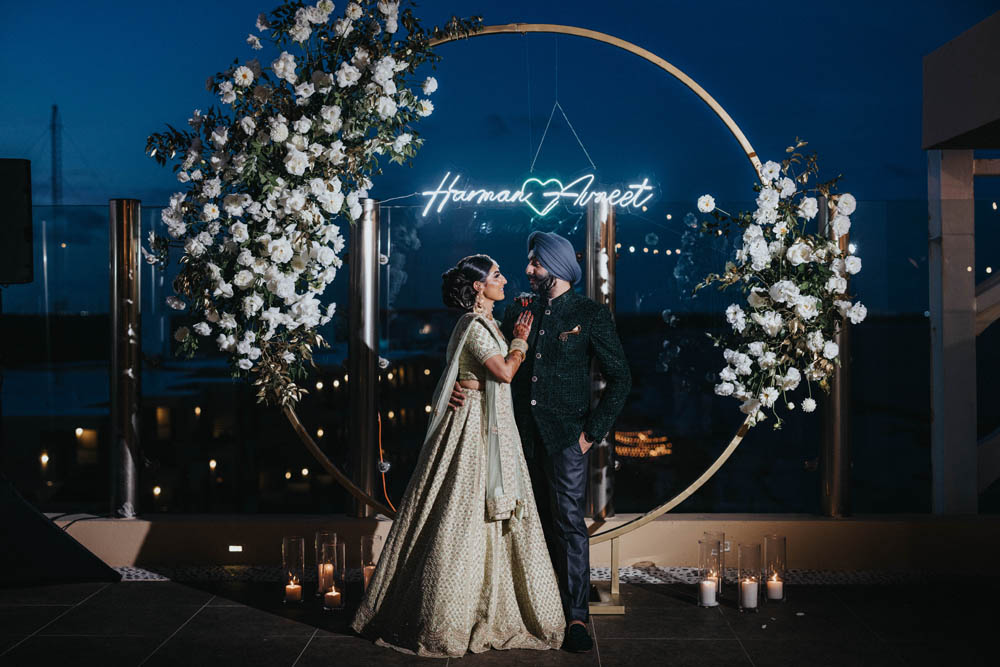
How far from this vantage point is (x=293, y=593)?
15.3 feet

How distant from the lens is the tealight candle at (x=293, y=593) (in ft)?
15.3

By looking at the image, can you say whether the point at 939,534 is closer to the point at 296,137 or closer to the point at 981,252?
the point at 981,252

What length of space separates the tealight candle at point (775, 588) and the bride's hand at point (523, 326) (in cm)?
182

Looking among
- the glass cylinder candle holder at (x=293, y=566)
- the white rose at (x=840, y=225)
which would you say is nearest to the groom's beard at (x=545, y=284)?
the white rose at (x=840, y=225)

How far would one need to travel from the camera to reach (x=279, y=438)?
5512mm

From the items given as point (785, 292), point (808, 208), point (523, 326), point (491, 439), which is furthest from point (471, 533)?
point (808, 208)

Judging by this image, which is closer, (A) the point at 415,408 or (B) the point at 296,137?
(B) the point at 296,137

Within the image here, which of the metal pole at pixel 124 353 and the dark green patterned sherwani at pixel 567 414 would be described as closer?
the dark green patterned sherwani at pixel 567 414

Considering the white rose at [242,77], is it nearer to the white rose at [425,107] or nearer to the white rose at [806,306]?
the white rose at [425,107]

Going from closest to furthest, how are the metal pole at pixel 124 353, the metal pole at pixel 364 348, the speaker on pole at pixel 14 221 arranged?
the speaker on pole at pixel 14 221
the metal pole at pixel 364 348
the metal pole at pixel 124 353

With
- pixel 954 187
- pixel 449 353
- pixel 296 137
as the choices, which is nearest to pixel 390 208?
pixel 296 137

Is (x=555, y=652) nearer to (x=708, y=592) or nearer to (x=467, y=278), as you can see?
(x=708, y=592)

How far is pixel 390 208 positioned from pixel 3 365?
2434mm

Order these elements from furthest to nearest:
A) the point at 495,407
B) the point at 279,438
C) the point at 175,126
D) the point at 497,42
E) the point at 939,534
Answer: the point at 497,42, the point at 279,438, the point at 939,534, the point at 175,126, the point at 495,407
